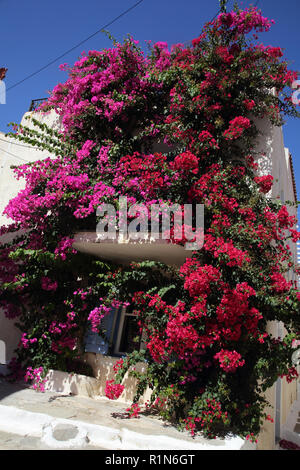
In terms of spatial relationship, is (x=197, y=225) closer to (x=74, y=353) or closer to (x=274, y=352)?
(x=274, y=352)

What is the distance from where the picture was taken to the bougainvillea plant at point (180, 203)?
5.12m

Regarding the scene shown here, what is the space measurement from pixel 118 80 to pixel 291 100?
4289 millimetres

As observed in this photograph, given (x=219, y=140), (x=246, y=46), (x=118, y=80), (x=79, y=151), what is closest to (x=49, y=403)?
(x=79, y=151)

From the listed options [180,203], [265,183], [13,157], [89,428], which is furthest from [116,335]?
[13,157]

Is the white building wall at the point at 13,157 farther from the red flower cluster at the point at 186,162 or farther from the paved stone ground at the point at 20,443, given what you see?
the paved stone ground at the point at 20,443

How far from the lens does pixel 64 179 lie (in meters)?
7.14

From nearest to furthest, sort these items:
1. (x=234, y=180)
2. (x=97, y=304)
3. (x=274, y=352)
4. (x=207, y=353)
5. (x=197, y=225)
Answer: (x=274, y=352) < (x=207, y=353) < (x=197, y=225) < (x=234, y=180) < (x=97, y=304)

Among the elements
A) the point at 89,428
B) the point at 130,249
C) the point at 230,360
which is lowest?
the point at 89,428

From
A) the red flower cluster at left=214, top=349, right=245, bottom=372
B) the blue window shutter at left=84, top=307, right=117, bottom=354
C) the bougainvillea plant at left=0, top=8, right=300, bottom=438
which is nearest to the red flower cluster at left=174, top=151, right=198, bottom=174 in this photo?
the bougainvillea plant at left=0, top=8, right=300, bottom=438

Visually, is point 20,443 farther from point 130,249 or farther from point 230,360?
point 130,249

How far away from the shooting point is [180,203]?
6617 mm

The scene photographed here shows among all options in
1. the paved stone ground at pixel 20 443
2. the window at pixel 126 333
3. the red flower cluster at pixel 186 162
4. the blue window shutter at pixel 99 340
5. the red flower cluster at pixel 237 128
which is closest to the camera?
the paved stone ground at pixel 20 443

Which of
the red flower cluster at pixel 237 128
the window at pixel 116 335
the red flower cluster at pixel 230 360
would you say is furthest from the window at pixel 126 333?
the red flower cluster at pixel 237 128

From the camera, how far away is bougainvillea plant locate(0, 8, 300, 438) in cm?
512
